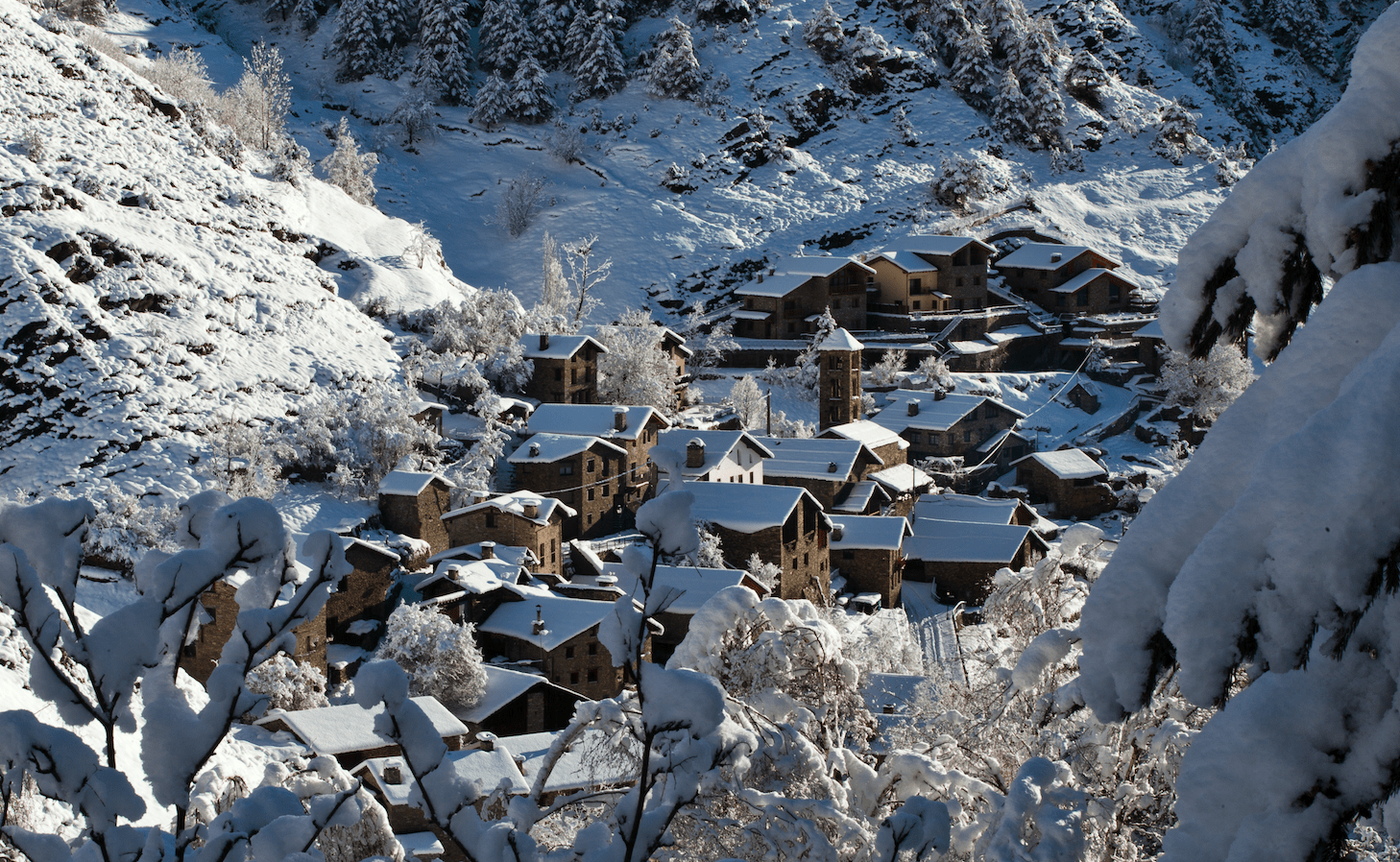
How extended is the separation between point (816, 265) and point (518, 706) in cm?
4125

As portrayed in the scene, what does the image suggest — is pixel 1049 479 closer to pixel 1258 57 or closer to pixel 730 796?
pixel 730 796

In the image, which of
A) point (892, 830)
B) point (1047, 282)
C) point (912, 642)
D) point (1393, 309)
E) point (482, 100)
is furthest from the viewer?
point (482, 100)

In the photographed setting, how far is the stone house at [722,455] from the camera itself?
39562 mm

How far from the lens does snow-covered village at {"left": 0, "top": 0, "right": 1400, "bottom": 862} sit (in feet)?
10.3

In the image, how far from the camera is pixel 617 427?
1619 inches

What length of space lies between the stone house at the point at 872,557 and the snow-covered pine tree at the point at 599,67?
50.0 meters

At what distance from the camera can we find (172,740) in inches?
133

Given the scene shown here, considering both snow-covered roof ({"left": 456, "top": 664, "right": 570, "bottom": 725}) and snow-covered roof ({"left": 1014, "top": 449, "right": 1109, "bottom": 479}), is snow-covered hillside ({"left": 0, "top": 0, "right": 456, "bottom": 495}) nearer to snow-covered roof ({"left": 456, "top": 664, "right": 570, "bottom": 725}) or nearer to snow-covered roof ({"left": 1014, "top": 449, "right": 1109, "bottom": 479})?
snow-covered roof ({"left": 456, "top": 664, "right": 570, "bottom": 725})

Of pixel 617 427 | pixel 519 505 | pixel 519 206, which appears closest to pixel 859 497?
pixel 617 427

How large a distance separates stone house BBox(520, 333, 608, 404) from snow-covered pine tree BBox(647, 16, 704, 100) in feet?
120

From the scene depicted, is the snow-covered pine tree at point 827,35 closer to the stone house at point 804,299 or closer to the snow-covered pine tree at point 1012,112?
the snow-covered pine tree at point 1012,112

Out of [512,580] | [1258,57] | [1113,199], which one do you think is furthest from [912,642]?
[1258,57]

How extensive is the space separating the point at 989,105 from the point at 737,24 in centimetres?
1955

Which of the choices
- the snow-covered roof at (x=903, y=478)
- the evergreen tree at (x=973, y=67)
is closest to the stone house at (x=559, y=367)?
the snow-covered roof at (x=903, y=478)
